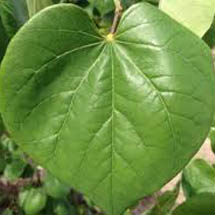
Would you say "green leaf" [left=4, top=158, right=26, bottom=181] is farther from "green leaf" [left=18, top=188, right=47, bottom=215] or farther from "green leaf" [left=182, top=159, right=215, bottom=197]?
"green leaf" [left=182, top=159, right=215, bottom=197]

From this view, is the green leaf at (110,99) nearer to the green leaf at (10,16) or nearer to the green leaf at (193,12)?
the green leaf at (193,12)

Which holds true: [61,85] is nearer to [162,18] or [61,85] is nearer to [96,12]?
[162,18]

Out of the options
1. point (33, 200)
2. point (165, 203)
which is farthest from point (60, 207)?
point (165, 203)

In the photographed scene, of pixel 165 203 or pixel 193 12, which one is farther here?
pixel 165 203

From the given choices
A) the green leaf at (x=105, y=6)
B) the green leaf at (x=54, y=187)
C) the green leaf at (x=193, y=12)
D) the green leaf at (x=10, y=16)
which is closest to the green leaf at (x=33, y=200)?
the green leaf at (x=54, y=187)

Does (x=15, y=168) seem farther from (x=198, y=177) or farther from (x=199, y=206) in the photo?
(x=199, y=206)

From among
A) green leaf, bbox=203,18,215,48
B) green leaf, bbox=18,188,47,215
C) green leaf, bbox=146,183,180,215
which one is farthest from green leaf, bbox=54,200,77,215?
green leaf, bbox=203,18,215,48
